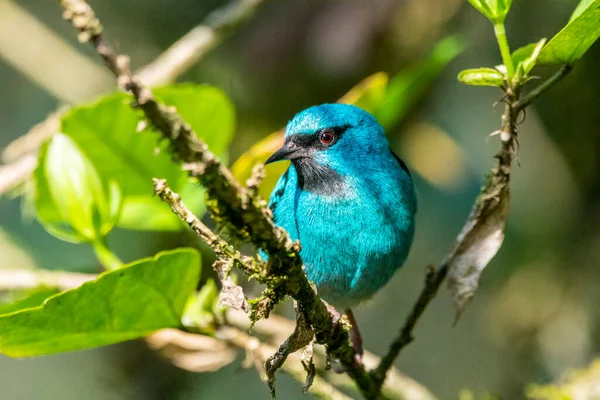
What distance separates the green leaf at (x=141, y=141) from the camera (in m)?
2.90

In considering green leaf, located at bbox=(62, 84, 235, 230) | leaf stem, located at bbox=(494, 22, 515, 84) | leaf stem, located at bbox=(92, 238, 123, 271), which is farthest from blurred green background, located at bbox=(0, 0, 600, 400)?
leaf stem, located at bbox=(494, 22, 515, 84)

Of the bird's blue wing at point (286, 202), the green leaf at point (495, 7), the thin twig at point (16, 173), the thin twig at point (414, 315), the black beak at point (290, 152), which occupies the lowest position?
the thin twig at point (414, 315)

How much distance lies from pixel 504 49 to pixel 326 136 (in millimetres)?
1279

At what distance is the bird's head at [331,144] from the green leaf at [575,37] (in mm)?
1186

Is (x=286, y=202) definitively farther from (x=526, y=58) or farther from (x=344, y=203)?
(x=526, y=58)

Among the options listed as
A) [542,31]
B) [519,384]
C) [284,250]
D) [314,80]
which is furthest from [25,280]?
[542,31]

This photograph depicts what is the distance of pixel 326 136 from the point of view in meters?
3.19

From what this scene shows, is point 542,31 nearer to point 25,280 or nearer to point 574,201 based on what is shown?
point 574,201

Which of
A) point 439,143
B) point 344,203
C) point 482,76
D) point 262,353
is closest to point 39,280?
point 262,353

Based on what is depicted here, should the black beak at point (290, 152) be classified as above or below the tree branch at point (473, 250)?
above

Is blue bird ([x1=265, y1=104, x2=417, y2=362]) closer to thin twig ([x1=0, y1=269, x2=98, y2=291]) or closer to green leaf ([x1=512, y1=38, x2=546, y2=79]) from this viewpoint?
thin twig ([x1=0, y1=269, x2=98, y2=291])

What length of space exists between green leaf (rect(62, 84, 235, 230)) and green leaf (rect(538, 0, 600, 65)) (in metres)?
1.46

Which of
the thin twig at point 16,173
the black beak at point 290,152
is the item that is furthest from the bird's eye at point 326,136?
the thin twig at point 16,173

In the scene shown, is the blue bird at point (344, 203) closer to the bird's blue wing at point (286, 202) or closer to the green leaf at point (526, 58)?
the bird's blue wing at point (286, 202)
